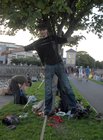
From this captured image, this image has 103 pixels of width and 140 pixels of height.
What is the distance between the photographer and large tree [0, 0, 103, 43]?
5211 mm

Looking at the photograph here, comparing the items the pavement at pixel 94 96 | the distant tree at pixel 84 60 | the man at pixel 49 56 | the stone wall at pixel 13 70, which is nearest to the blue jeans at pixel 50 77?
the man at pixel 49 56

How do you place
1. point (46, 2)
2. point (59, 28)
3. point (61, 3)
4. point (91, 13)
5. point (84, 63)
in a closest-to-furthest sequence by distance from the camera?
point (46, 2) < point (61, 3) < point (59, 28) < point (91, 13) < point (84, 63)

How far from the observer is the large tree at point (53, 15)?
17.1 feet

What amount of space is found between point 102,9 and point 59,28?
2220mm

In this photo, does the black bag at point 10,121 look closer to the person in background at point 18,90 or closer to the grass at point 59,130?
the grass at point 59,130

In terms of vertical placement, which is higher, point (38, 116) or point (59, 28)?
point (59, 28)

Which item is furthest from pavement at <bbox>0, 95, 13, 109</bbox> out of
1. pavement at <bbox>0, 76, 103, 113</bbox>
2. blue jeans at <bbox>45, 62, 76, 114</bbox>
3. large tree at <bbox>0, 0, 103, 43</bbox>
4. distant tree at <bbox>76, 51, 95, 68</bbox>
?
distant tree at <bbox>76, 51, 95, 68</bbox>

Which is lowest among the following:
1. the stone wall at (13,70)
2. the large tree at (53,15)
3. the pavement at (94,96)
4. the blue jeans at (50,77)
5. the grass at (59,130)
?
the stone wall at (13,70)

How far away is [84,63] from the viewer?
154 metres

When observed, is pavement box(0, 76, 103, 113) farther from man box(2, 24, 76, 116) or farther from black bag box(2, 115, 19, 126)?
black bag box(2, 115, 19, 126)

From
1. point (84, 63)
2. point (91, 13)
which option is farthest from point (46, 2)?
point (84, 63)

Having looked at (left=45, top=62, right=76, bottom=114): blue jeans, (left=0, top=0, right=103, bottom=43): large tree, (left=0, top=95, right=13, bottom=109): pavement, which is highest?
(left=0, top=0, right=103, bottom=43): large tree

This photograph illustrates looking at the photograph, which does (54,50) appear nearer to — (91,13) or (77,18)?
(77,18)

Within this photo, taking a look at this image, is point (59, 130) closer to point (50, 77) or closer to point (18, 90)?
point (50, 77)
